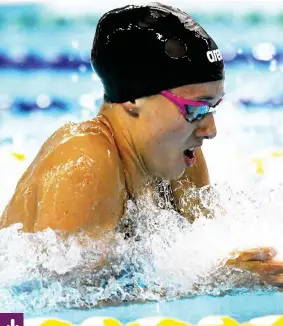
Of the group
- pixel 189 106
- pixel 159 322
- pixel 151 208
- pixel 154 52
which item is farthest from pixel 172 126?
pixel 159 322

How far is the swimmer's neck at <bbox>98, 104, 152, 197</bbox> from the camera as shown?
218 centimetres

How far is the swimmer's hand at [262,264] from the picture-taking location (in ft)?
6.51

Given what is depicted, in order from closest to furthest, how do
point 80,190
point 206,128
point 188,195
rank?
point 80,190 < point 206,128 < point 188,195

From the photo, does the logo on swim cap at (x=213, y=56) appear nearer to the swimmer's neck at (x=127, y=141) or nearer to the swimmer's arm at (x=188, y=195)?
the swimmer's neck at (x=127, y=141)

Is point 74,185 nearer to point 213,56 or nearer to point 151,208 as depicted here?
point 151,208

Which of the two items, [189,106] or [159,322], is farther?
[189,106]

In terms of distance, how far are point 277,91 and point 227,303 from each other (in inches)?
125

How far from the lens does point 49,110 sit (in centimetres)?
468

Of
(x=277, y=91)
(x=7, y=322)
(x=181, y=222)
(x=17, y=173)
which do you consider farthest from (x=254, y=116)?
(x=7, y=322)

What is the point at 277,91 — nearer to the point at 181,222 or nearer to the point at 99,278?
the point at 181,222

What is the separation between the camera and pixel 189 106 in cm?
207

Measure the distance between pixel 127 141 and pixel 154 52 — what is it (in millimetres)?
294

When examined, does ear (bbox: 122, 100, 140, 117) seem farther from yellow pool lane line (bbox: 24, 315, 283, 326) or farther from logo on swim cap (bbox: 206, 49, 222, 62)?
yellow pool lane line (bbox: 24, 315, 283, 326)

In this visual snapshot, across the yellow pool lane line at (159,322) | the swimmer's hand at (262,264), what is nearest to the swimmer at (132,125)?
the swimmer's hand at (262,264)
